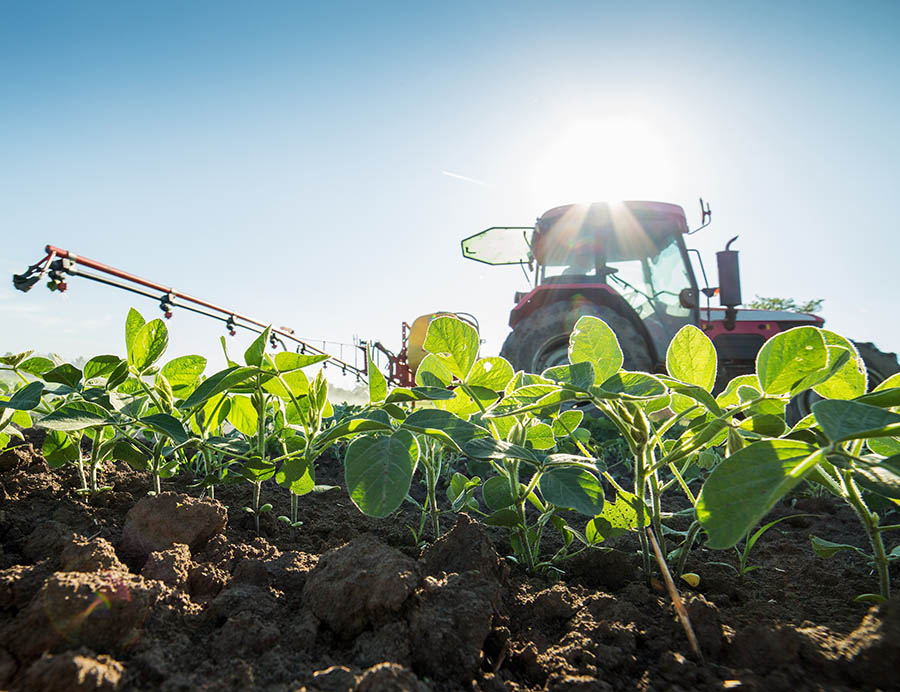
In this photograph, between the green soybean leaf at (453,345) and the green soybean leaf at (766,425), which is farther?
the green soybean leaf at (453,345)

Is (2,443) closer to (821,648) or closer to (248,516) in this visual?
(248,516)

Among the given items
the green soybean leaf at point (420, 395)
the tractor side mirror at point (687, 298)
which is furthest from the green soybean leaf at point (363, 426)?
the tractor side mirror at point (687, 298)

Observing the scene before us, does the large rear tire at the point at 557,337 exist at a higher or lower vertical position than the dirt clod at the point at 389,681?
higher

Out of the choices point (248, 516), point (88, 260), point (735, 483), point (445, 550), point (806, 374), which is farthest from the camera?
point (88, 260)

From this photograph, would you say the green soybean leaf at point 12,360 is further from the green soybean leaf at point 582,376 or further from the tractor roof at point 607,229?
the tractor roof at point 607,229

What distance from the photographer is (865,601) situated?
0.79 metres

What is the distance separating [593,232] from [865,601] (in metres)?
4.61

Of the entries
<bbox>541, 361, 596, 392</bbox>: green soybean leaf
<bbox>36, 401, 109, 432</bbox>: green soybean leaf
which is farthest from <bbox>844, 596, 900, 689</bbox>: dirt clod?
<bbox>36, 401, 109, 432</bbox>: green soybean leaf

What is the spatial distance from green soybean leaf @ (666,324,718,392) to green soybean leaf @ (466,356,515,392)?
0.29m

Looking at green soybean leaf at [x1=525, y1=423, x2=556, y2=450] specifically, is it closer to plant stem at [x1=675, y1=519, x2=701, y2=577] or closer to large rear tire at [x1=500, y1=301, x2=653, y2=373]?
plant stem at [x1=675, y1=519, x2=701, y2=577]

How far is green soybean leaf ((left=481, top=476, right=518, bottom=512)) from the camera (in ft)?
2.99

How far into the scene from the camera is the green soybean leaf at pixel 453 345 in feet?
2.94

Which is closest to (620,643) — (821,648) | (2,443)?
(821,648)

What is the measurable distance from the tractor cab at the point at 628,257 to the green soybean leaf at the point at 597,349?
3.95 metres
